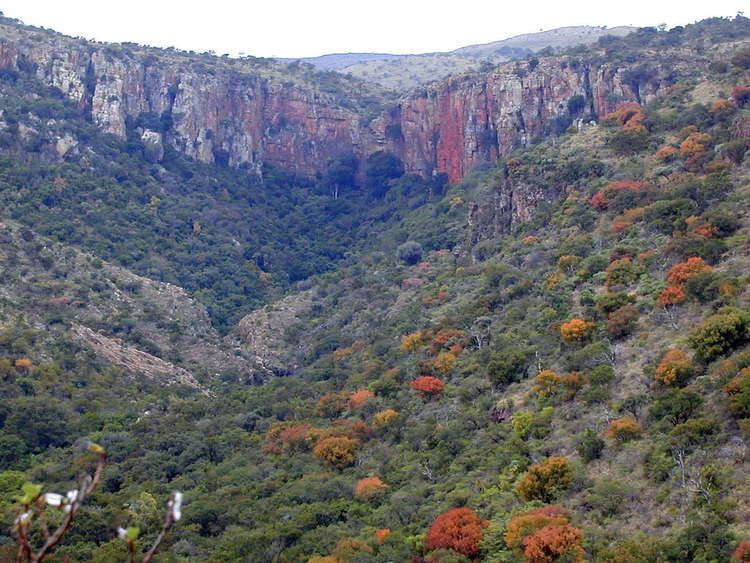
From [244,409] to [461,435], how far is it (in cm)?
1546

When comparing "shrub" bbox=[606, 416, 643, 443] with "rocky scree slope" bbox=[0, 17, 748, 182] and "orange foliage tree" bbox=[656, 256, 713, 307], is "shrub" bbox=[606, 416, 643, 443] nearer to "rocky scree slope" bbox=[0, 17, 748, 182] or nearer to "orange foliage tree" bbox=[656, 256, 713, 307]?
"orange foliage tree" bbox=[656, 256, 713, 307]

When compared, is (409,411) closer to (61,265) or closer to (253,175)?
(61,265)

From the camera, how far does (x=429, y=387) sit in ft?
106

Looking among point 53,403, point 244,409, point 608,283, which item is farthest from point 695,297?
point 53,403

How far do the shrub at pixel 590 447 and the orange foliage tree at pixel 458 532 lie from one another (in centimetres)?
334

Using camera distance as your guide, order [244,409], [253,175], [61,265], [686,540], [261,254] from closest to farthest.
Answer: [686,540] → [244,409] → [61,265] → [261,254] → [253,175]

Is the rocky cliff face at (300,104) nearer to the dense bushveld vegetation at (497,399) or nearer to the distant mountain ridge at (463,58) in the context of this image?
the dense bushveld vegetation at (497,399)

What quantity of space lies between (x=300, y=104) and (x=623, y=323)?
6256 centimetres

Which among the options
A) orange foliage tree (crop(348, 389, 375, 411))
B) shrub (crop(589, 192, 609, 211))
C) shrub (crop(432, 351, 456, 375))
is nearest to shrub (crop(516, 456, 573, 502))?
shrub (crop(432, 351, 456, 375))

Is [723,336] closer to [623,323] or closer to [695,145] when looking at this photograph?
[623,323]

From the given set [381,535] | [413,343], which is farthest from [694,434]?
[413,343]

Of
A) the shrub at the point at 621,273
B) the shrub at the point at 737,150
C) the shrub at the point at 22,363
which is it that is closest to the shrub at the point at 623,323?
the shrub at the point at 621,273

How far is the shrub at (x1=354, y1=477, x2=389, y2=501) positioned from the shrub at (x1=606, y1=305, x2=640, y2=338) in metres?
9.26

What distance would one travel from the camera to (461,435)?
89.1ft
